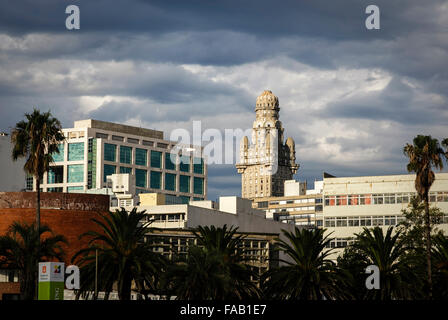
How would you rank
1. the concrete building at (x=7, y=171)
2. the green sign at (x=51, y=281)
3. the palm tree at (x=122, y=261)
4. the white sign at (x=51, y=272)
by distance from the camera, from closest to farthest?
1. the green sign at (x=51, y=281)
2. the white sign at (x=51, y=272)
3. the palm tree at (x=122, y=261)
4. the concrete building at (x=7, y=171)

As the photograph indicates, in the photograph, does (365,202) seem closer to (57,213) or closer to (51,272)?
(57,213)

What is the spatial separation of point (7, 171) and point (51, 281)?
9399cm

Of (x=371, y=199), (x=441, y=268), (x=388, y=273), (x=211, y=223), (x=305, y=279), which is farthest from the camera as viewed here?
(x=371, y=199)

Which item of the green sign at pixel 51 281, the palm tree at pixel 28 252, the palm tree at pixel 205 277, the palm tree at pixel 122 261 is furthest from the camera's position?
the palm tree at pixel 28 252

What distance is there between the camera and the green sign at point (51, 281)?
76625 mm

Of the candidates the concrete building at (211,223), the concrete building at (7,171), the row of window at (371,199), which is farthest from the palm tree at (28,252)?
the concrete building at (7,171)

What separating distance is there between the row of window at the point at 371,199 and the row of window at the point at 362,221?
269cm

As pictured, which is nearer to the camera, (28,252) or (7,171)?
(28,252)

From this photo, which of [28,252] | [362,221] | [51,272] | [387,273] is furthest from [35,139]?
[362,221]

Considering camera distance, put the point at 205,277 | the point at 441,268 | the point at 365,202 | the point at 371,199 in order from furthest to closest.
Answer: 1. the point at 365,202
2. the point at 371,199
3. the point at 441,268
4. the point at 205,277

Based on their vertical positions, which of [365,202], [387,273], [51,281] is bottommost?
[51,281]

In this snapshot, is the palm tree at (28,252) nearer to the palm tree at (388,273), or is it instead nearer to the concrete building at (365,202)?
the palm tree at (388,273)

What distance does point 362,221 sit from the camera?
153 meters
